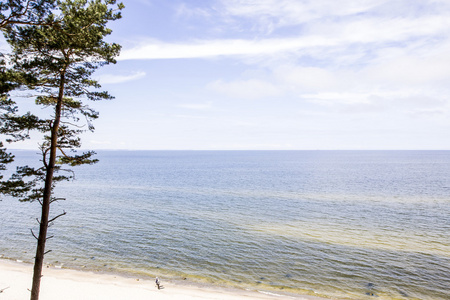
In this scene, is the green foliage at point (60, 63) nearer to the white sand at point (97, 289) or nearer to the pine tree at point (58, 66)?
the pine tree at point (58, 66)

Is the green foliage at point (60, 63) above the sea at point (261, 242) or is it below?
above

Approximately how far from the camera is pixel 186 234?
111 feet

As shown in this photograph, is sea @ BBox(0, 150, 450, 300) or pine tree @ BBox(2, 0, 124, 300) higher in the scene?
pine tree @ BBox(2, 0, 124, 300)

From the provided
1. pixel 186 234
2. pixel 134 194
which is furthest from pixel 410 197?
pixel 134 194

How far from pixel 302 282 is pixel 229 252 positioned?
8.33 meters

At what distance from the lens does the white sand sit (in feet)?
60.0

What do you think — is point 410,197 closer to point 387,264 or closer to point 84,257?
point 387,264

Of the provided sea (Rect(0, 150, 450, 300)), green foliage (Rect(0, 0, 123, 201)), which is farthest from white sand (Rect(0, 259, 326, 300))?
green foliage (Rect(0, 0, 123, 201))

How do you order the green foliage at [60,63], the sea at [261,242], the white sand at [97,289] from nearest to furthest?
the green foliage at [60,63]
the white sand at [97,289]
the sea at [261,242]

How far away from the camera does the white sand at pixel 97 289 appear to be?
18.3 m

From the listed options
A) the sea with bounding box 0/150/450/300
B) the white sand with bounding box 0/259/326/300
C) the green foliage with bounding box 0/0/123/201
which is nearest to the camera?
the green foliage with bounding box 0/0/123/201

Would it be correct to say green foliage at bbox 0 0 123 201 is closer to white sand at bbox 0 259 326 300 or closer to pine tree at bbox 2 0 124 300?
pine tree at bbox 2 0 124 300

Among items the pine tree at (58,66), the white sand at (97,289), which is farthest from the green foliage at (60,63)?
the white sand at (97,289)

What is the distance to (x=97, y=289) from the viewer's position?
19.2 meters
